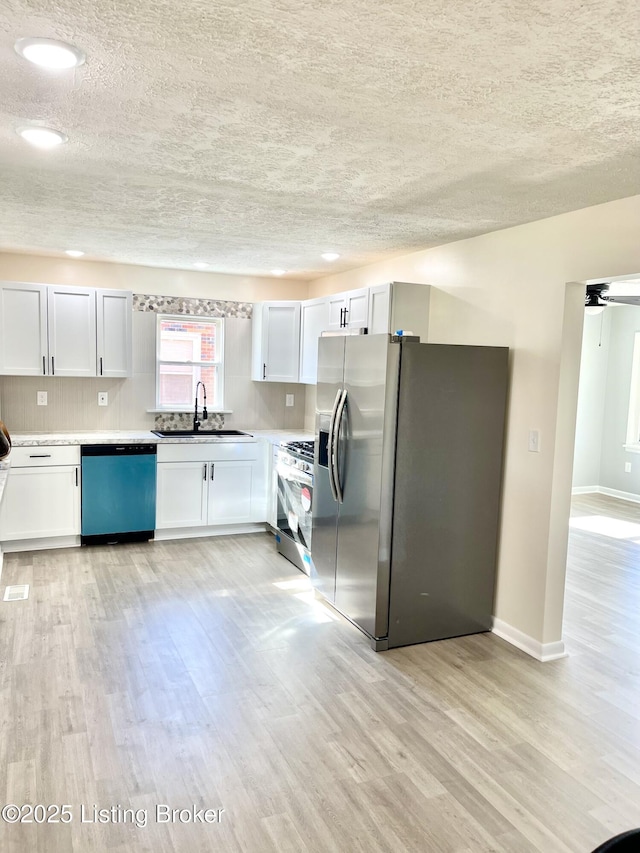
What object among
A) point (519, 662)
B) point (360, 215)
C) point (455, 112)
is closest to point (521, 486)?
point (519, 662)

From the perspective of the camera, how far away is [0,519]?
4711 mm

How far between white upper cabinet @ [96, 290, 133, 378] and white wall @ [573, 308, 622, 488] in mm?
5599

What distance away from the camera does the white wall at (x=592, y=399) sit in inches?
311

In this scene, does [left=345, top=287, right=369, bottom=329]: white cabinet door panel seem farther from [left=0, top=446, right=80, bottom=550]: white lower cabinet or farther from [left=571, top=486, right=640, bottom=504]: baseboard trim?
[left=571, top=486, right=640, bottom=504]: baseboard trim

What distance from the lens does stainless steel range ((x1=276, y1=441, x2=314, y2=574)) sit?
457 cm

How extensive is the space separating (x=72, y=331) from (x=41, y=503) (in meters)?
1.44

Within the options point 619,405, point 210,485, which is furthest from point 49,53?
point 619,405

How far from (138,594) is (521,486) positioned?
2.59 meters

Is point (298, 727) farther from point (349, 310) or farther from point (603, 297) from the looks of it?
point (603, 297)

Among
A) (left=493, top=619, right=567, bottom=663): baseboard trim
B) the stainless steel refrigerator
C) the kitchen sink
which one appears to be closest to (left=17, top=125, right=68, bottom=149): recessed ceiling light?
the stainless steel refrigerator

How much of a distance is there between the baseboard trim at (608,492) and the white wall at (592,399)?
0.13 ft

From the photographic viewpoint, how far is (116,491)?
510 centimetres

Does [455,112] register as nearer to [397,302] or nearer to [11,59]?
[11,59]

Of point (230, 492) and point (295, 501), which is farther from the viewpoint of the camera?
point (230, 492)
